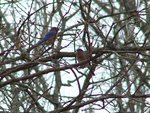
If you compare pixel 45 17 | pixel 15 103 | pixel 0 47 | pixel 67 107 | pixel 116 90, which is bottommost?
pixel 67 107

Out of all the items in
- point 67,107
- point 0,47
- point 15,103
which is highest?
point 0,47

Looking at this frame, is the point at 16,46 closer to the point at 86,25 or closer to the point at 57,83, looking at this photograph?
the point at 86,25

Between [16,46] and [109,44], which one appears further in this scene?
[109,44]

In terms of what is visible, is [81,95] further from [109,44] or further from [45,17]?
[45,17]

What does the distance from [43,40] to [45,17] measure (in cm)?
430

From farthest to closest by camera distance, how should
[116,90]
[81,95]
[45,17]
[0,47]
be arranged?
[45,17] → [0,47] → [116,90] → [81,95]

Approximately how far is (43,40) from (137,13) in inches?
31.4

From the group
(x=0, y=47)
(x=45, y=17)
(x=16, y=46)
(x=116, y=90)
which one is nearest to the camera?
(x=16, y=46)

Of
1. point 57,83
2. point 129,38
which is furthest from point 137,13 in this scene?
point 57,83

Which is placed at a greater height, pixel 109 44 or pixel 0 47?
pixel 0 47

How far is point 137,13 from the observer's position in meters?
3.64

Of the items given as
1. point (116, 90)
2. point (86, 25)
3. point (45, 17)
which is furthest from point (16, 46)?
point (45, 17)

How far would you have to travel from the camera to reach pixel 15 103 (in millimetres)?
4988

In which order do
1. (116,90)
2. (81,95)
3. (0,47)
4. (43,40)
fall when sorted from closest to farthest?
(81,95) → (43,40) → (116,90) → (0,47)
